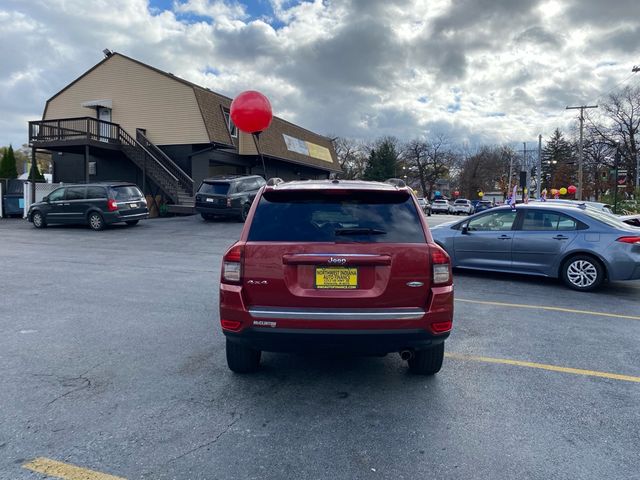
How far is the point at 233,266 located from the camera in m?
3.40

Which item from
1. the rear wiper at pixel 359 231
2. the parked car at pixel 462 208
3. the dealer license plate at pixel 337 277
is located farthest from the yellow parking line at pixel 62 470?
the parked car at pixel 462 208

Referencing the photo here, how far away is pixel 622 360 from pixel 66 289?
759 cm

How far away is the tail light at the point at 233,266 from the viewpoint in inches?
133

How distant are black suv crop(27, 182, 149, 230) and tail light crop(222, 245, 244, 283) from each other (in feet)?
47.3

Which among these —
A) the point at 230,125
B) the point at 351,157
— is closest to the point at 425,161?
the point at 351,157

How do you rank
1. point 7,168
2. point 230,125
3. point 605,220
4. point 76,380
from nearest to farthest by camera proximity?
point 76,380, point 605,220, point 230,125, point 7,168

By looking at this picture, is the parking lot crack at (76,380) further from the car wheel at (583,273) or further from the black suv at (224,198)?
the black suv at (224,198)

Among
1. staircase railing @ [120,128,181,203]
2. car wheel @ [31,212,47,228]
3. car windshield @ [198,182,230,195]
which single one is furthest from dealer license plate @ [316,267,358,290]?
staircase railing @ [120,128,181,203]

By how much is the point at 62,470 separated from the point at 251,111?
11.4 metres

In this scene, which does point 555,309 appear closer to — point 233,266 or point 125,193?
point 233,266

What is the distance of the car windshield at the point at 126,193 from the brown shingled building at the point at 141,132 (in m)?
4.11

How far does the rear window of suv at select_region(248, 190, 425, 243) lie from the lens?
3.37 m

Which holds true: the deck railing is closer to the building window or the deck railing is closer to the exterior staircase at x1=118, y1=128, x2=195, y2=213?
the exterior staircase at x1=118, y1=128, x2=195, y2=213

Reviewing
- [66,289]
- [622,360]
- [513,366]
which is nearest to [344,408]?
[513,366]
